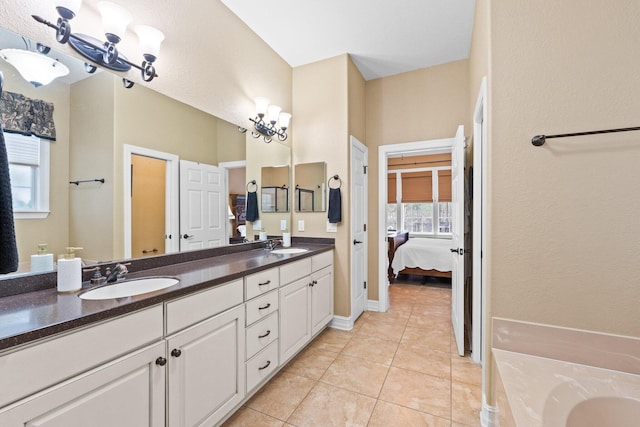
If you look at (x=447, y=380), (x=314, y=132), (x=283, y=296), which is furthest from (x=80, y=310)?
(x=314, y=132)

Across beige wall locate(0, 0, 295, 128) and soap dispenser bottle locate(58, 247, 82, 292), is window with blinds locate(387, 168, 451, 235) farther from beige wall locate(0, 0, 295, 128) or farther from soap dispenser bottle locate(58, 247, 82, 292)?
soap dispenser bottle locate(58, 247, 82, 292)

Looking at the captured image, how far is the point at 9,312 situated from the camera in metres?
0.99

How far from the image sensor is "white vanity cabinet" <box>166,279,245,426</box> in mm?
1285

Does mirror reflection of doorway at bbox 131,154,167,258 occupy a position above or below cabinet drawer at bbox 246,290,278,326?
above

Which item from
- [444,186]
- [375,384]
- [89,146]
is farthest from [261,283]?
[444,186]

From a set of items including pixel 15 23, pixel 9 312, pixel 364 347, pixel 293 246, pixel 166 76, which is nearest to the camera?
pixel 9 312

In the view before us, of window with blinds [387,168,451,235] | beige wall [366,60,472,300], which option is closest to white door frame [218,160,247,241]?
beige wall [366,60,472,300]

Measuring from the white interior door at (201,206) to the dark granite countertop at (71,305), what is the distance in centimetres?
43

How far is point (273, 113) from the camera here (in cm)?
284

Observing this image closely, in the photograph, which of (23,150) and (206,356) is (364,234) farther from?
(23,150)

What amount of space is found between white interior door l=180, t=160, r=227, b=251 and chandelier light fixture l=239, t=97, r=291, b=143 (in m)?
0.59

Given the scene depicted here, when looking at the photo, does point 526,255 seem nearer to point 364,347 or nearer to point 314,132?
point 364,347

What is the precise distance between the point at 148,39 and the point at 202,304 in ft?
5.02

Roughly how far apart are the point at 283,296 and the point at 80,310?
4.17ft
